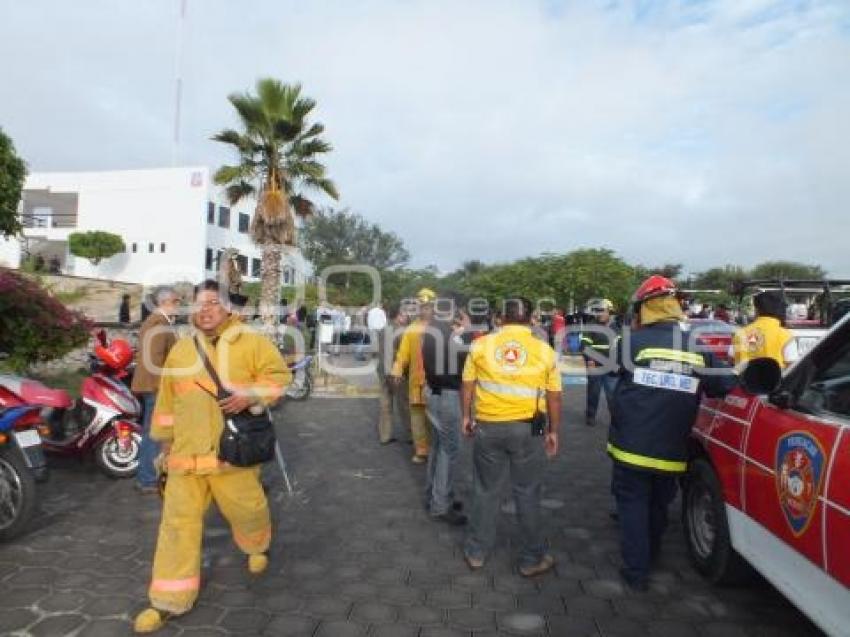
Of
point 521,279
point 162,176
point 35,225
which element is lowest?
point 521,279

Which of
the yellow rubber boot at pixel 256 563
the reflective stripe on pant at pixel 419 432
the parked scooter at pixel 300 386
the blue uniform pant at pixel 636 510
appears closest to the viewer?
the blue uniform pant at pixel 636 510

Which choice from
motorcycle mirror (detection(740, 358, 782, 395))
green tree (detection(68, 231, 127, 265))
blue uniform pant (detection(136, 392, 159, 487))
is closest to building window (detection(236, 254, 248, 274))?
blue uniform pant (detection(136, 392, 159, 487))

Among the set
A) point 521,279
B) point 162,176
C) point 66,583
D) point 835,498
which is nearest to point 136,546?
point 66,583

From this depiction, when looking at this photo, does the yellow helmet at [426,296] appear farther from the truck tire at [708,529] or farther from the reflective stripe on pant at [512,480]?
the truck tire at [708,529]

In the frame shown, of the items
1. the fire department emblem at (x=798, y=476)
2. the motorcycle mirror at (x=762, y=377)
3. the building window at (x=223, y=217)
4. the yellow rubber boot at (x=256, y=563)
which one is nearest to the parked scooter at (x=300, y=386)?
the yellow rubber boot at (x=256, y=563)

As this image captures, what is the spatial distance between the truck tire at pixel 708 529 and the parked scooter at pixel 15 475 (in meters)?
4.49

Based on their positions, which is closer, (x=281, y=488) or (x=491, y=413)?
(x=491, y=413)

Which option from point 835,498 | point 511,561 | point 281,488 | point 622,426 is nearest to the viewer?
point 835,498

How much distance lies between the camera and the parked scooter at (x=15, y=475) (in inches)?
183

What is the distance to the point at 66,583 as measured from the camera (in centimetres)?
404

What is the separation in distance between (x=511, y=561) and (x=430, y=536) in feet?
2.38

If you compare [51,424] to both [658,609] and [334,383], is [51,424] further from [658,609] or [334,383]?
[334,383]

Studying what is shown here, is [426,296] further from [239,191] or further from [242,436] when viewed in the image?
[239,191]

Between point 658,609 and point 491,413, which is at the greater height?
→ point 491,413
